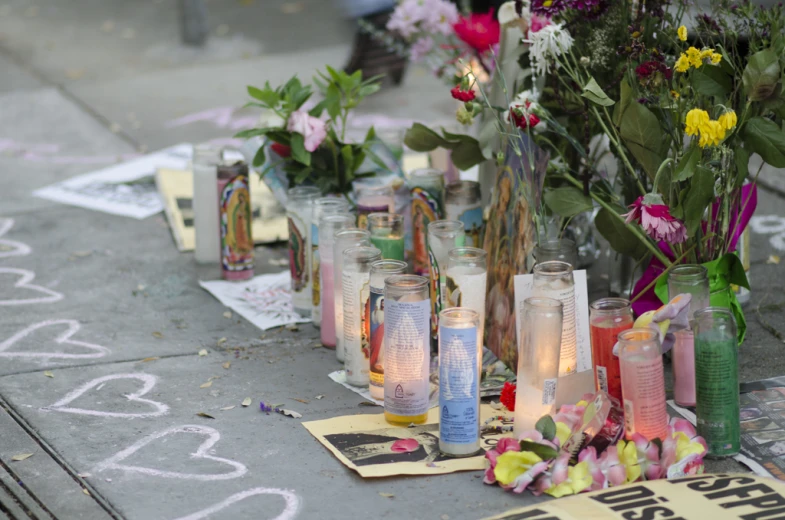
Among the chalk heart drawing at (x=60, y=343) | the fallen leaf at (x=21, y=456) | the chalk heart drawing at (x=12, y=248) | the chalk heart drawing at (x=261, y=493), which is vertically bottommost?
the chalk heart drawing at (x=261, y=493)

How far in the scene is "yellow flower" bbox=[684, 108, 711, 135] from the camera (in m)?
2.46

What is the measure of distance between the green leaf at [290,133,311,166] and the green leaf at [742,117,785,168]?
1395mm

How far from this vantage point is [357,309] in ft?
9.39

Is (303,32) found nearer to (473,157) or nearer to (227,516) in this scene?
(473,157)

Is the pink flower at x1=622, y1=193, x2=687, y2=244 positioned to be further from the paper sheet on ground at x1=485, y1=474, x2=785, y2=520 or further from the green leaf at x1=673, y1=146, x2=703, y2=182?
the paper sheet on ground at x1=485, y1=474, x2=785, y2=520

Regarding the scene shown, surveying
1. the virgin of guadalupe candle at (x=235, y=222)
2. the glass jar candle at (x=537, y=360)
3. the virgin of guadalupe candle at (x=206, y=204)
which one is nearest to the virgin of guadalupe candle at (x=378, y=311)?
the glass jar candle at (x=537, y=360)

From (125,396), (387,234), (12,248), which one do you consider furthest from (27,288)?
(387,234)

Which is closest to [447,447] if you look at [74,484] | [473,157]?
[74,484]

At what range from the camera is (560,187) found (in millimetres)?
3104

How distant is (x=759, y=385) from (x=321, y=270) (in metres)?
1.27

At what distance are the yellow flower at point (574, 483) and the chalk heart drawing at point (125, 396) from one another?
1079 mm

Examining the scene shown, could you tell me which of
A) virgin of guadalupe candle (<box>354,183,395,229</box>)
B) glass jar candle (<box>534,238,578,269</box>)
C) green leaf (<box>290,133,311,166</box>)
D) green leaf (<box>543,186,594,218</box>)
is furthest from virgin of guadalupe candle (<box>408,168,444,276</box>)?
Result: glass jar candle (<box>534,238,578,269</box>)

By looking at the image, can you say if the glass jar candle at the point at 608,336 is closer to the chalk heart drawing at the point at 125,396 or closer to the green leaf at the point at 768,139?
the green leaf at the point at 768,139

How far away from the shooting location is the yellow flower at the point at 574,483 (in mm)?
2314
